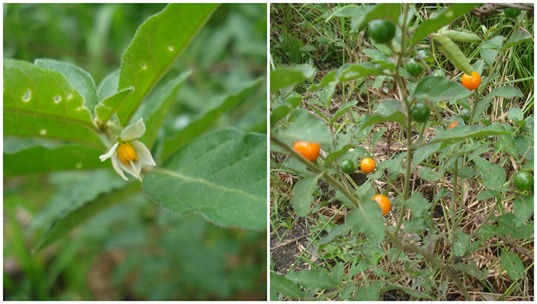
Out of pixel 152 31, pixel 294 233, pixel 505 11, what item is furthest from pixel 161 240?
pixel 505 11

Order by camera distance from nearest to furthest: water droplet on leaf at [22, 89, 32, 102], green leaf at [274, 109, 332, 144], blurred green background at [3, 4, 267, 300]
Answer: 1. green leaf at [274, 109, 332, 144]
2. water droplet on leaf at [22, 89, 32, 102]
3. blurred green background at [3, 4, 267, 300]

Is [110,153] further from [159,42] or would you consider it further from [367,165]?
[367,165]

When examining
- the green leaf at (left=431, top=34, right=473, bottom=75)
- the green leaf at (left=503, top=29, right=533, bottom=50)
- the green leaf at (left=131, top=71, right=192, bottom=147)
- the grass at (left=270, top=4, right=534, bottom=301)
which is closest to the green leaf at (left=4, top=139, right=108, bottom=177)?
the green leaf at (left=131, top=71, right=192, bottom=147)

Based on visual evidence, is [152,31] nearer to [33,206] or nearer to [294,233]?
[294,233]

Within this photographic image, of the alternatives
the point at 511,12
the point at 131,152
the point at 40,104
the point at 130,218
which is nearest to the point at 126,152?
the point at 131,152

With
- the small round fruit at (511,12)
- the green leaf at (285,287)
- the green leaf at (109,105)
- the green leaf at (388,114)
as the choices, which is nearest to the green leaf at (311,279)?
the green leaf at (285,287)

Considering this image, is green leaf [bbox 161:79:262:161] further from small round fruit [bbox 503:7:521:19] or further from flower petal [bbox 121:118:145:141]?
small round fruit [bbox 503:7:521:19]
